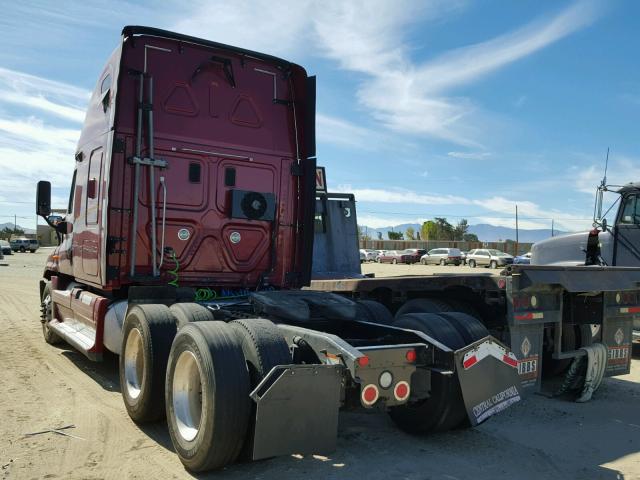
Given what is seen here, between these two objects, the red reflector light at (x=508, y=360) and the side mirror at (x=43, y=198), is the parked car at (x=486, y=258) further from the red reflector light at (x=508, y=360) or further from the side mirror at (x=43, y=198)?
the red reflector light at (x=508, y=360)

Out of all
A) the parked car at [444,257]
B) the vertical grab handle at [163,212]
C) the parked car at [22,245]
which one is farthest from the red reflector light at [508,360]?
the parked car at [22,245]

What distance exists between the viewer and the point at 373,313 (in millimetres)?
5680

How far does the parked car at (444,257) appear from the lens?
52.4 meters

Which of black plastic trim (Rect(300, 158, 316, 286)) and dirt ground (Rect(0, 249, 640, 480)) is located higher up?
black plastic trim (Rect(300, 158, 316, 286))

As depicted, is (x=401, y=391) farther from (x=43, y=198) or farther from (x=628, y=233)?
(x=628, y=233)

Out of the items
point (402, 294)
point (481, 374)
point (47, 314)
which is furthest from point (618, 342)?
point (47, 314)

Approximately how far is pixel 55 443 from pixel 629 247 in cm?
904

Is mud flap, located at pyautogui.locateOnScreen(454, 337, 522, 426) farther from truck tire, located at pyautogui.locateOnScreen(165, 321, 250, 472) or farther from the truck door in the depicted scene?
the truck door

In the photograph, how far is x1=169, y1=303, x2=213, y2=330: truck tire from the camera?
4.82 meters

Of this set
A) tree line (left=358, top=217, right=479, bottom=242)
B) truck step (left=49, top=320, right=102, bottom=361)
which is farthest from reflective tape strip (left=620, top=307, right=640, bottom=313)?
tree line (left=358, top=217, right=479, bottom=242)

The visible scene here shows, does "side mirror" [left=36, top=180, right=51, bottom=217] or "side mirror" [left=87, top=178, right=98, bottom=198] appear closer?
"side mirror" [left=87, top=178, right=98, bottom=198]

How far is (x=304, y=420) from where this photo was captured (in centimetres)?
367

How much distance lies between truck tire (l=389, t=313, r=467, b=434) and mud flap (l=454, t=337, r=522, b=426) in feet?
0.47

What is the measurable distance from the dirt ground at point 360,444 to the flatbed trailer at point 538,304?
0.53 m
